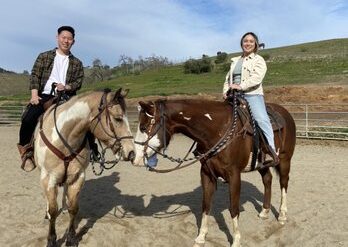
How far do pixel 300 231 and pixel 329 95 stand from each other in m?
18.7

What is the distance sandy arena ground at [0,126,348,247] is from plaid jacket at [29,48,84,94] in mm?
1832

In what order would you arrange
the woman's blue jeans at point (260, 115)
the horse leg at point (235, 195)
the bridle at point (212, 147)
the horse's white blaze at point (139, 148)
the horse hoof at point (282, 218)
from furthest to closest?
the horse hoof at point (282, 218) < the woman's blue jeans at point (260, 115) < the horse leg at point (235, 195) < the bridle at point (212, 147) < the horse's white blaze at point (139, 148)

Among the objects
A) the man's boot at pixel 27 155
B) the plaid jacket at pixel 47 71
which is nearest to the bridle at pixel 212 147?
the plaid jacket at pixel 47 71

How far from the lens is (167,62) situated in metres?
76.1

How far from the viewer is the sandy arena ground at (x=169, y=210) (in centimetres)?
501

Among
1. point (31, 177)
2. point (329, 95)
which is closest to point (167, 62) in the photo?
point (329, 95)

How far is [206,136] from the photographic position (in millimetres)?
4504

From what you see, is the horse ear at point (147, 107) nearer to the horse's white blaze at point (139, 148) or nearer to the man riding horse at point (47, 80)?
the horse's white blaze at point (139, 148)

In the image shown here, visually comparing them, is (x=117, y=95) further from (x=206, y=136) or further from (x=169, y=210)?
(x=169, y=210)

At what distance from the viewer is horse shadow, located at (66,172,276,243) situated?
588 cm

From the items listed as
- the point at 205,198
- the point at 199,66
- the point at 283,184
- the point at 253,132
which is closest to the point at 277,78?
the point at 199,66

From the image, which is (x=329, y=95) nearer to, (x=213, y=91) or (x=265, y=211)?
(x=213, y=91)

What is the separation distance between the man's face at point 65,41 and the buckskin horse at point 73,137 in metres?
0.76

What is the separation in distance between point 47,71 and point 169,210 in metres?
2.80
